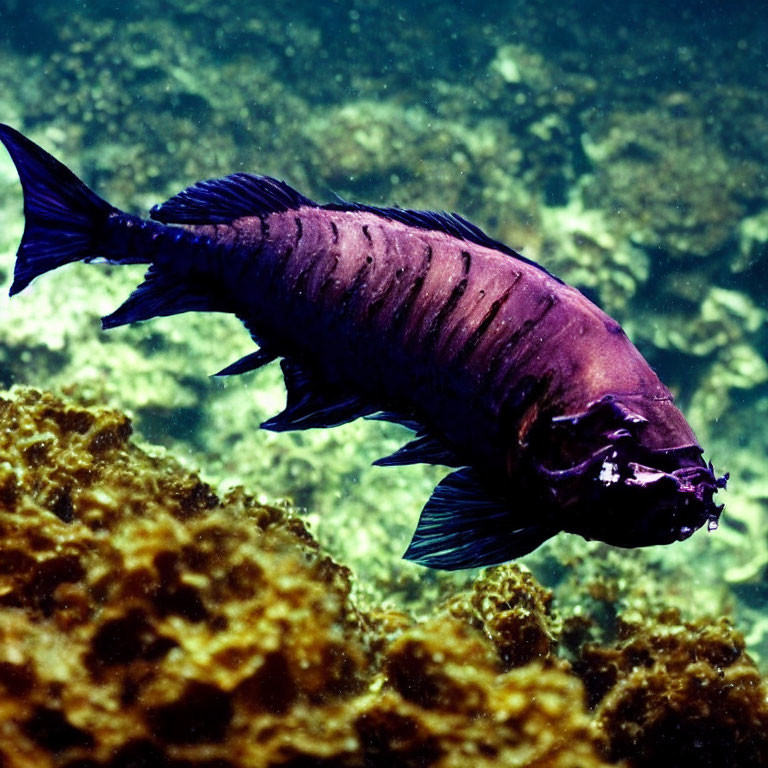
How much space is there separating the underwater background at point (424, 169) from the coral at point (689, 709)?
106 inches

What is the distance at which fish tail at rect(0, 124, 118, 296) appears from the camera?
1794mm

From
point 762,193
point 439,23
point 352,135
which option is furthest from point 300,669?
point 439,23

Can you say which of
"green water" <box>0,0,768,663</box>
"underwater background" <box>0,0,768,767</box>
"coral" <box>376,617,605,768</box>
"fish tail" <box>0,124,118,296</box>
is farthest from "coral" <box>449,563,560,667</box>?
"green water" <box>0,0,768,663</box>

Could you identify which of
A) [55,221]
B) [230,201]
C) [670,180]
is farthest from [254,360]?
[670,180]

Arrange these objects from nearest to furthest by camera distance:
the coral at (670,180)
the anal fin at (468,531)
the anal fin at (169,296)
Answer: the anal fin at (468,531) → the anal fin at (169,296) → the coral at (670,180)

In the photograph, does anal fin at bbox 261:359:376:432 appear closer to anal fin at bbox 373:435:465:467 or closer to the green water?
anal fin at bbox 373:435:465:467

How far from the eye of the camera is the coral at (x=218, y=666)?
211 centimetres

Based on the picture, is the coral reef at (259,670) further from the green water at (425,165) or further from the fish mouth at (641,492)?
the green water at (425,165)

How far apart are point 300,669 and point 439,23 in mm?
11162

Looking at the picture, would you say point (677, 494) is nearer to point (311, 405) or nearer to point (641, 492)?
point (641, 492)

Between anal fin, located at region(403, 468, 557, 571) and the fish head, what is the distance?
0.17 m

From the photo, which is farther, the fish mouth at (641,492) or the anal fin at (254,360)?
the anal fin at (254,360)

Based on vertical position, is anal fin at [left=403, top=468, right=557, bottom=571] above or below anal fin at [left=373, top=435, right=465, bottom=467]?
below

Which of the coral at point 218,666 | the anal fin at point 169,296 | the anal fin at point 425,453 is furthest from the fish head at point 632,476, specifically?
the coral at point 218,666
